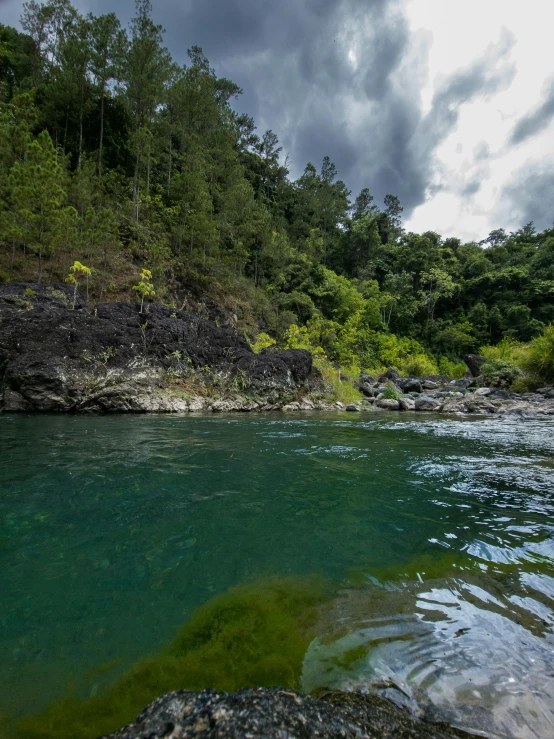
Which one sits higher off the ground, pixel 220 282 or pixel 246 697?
pixel 220 282

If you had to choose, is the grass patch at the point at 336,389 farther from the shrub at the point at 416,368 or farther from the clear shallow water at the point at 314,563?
the shrub at the point at 416,368

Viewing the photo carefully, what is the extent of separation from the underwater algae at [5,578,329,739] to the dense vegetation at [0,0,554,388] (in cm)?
1332

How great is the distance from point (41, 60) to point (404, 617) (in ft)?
118

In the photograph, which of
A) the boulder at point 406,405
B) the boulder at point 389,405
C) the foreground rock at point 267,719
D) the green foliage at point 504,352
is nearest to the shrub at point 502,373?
the green foliage at point 504,352

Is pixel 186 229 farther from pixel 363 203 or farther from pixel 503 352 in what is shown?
pixel 363 203

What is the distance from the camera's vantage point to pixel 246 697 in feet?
3.30

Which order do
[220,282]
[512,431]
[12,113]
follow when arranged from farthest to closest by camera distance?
[220,282], [12,113], [512,431]

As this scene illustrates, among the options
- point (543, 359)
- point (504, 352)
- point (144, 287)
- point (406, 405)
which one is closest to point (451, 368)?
point (504, 352)

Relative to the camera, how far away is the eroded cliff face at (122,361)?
8336mm

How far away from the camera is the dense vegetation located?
13.4m

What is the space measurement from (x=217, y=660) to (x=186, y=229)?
67.3 feet

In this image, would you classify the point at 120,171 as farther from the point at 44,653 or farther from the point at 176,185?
the point at 44,653

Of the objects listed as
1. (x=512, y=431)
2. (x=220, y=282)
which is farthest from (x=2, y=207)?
(x=512, y=431)

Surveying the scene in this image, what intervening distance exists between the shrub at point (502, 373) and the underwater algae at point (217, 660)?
1771 cm
